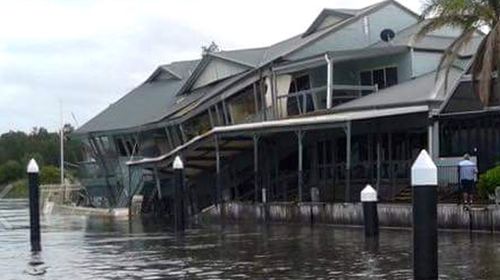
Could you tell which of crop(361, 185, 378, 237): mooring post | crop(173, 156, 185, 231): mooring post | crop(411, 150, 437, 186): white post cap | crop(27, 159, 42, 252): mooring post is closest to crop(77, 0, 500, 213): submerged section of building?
crop(173, 156, 185, 231): mooring post

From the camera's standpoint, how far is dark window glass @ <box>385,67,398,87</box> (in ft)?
148

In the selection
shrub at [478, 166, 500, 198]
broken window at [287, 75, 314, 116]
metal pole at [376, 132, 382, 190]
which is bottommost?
shrub at [478, 166, 500, 198]

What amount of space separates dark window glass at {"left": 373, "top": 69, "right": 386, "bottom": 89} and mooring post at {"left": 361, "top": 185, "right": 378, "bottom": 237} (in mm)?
19429

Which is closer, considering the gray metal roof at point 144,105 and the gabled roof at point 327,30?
the gabled roof at point 327,30

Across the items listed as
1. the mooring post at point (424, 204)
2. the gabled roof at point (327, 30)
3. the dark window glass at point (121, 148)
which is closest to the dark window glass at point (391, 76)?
the gabled roof at point (327, 30)

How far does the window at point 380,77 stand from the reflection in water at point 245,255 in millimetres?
13465

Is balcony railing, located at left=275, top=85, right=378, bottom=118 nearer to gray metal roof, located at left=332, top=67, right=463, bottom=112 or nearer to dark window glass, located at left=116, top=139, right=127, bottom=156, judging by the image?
gray metal roof, located at left=332, top=67, right=463, bottom=112

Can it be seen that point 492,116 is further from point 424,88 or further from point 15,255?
point 15,255

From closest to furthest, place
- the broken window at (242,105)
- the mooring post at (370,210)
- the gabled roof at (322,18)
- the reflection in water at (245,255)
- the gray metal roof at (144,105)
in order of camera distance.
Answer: the reflection in water at (245,255) < the mooring post at (370,210) < the broken window at (242,105) < the gabled roof at (322,18) < the gray metal roof at (144,105)

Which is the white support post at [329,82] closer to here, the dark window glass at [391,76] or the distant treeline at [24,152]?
the dark window glass at [391,76]

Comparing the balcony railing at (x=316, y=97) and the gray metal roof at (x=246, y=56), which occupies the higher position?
the gray metal roof at (x=246, y=56)

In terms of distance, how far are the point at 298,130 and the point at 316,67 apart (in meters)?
8.89

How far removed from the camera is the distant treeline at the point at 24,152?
122 metres

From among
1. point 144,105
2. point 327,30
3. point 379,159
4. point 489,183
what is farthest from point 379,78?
point 144,105
